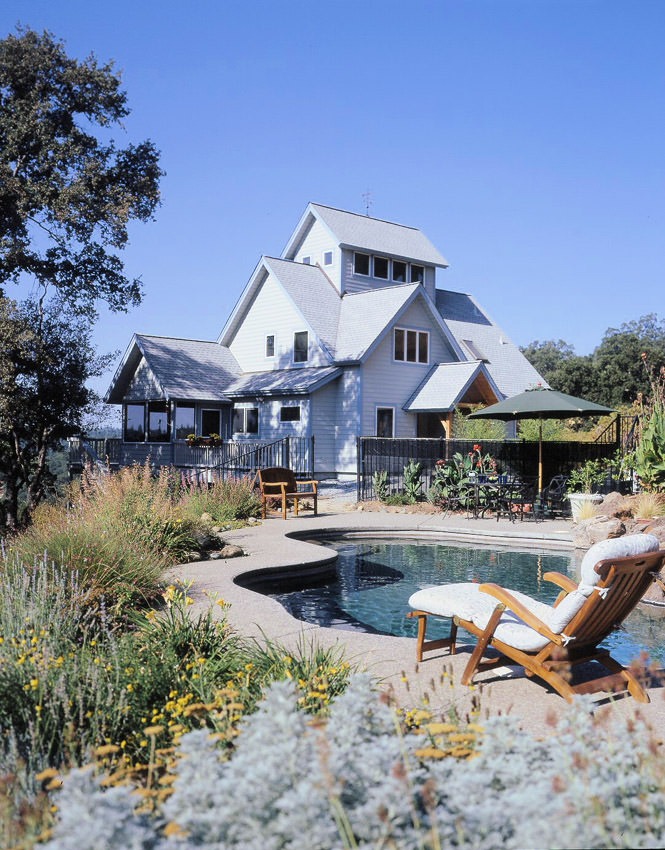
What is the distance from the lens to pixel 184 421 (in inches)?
1172

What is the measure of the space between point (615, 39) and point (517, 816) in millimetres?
11396

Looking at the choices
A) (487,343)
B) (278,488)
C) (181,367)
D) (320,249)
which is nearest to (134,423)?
(181,367)

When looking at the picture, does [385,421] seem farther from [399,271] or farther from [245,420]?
[399,271]

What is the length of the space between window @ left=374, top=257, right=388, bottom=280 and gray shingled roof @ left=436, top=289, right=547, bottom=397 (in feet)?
12.1

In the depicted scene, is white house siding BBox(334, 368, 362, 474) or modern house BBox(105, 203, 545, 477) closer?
white house siding BBox(334, 368, 362, 474)

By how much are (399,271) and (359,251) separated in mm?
2709

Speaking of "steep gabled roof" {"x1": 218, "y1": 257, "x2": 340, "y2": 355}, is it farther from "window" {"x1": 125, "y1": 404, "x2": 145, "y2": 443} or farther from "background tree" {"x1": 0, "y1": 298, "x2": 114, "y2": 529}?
"background tree" {"x1": 0, "y1": 298, "x2": 114, "y2": 529}

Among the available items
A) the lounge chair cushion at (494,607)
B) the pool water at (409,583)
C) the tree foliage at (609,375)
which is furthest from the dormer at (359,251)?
the lounge chair cushion at (494,607)

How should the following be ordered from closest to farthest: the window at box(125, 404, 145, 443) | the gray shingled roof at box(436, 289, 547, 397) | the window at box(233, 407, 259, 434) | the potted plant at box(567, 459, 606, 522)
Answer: the potted plant at box(567, 459, 606, 522)
the window at box(233, 407, 259, 434)
the window at box(125, 404, 145, 443)
the gray shingled roof at box(436, 289, 547, 397)

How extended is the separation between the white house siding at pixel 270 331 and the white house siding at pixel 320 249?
2766mm

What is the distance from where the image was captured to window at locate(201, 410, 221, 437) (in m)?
30.1

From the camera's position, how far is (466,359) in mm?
30672

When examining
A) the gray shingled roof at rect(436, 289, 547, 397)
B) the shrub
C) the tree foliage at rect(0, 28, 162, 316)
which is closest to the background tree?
the tree foliage at rect(0, 28, 162, 316)

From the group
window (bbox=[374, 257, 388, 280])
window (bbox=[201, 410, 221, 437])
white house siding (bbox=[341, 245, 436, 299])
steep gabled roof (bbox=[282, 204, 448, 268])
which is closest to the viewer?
window (bbox=[201, 410, 221, 437])
